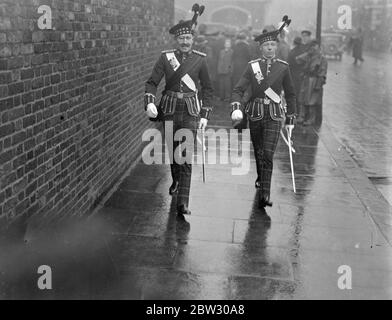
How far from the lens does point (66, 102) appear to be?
560cm

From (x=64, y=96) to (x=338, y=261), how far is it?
285cm

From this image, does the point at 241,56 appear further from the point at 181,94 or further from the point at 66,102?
the point at 66,102

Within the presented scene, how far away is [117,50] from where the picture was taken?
7605mm

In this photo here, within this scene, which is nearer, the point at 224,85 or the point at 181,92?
the point at 181,92

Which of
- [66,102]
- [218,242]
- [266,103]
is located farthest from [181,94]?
[218,242]

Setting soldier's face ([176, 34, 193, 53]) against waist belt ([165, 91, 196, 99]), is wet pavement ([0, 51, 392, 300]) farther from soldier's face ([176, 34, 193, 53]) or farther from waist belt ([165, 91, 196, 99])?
soldier's face ([176, 34, 193, 53])

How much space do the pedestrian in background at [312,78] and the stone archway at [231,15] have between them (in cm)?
5456

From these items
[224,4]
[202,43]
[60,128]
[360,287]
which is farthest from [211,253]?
[224,4]

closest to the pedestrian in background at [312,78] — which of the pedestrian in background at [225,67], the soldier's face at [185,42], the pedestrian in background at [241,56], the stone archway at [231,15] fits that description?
the pedestrian in background at [241,56]

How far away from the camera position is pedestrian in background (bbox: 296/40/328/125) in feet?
43.5

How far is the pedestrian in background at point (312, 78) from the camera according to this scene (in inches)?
522

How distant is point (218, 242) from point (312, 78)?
27.2ft

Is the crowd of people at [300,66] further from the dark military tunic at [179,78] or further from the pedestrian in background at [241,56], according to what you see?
the dark military tunic at [179,78]
